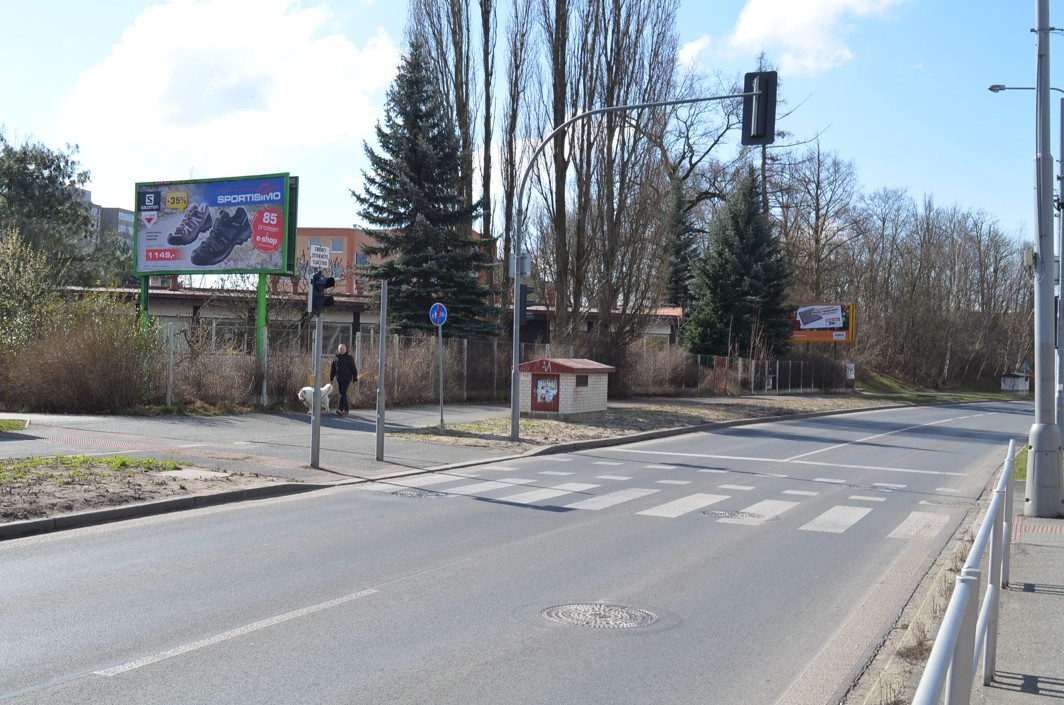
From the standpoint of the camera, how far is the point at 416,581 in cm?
766

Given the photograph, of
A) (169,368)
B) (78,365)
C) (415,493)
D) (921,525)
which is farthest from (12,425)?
(921,525)

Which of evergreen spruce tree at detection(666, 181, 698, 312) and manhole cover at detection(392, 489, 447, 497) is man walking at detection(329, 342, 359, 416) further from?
evergreen spruce tree at detection(666, 181, 698, 312)

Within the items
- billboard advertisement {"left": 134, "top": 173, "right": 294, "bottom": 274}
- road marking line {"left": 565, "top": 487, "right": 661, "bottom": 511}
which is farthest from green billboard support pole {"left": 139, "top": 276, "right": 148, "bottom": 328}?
road marking line {"left": 565, "top": 487, "right": 661, "bottom": 511}

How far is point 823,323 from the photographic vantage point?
2475 inches

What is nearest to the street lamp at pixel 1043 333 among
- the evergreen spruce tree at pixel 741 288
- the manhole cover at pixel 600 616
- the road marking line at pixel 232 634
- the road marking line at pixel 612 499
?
the road marking line at pixel 612 499

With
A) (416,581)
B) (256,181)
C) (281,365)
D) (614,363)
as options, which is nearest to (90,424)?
(281,365)

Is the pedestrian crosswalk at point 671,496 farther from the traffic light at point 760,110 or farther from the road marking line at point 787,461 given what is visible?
the traffic light at point 760,110

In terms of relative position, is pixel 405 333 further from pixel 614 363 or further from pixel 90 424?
pixel 90 424

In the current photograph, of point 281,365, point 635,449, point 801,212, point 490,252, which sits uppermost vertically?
point 801,212

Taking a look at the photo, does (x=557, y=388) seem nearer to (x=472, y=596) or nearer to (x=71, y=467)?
(x=71, y=467)

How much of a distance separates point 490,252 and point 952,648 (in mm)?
38014

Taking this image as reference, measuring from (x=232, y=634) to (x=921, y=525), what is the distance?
8.29 m

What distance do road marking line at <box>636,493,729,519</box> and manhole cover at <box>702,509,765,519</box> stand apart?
255mm

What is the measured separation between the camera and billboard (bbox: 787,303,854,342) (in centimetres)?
6194
